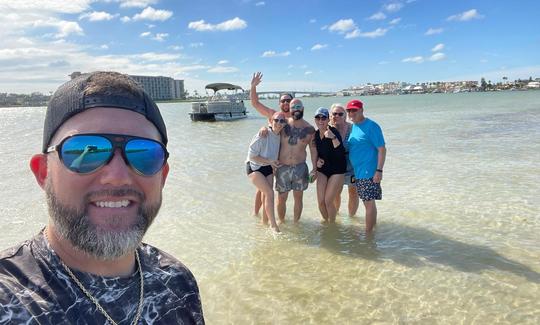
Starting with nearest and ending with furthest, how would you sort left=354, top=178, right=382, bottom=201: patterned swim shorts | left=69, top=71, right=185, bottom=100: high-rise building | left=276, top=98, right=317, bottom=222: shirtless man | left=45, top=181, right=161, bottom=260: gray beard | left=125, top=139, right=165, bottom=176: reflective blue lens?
left=45, top=181, right=161, bottom=260: gray beard, left=125, top=139, right=165, bottom=176: reflective blue lens, left=354, top=178, right=382, bottom=201: patterned swim shorts, left=276, top=98, right=317, bottom=222: shirtless man, left=69, top=71, right=185, bottom=100: high-rise building

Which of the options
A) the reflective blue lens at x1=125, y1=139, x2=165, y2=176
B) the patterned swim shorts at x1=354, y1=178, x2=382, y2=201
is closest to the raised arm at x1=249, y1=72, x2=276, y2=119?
the patterned swim shorts at x1=354, y1=178, x2=382, y2=201

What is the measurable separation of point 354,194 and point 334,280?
2.60m

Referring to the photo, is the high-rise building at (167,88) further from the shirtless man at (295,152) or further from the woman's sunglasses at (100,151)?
the woman's sunglasses at (100,151)

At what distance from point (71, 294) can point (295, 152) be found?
5424mm

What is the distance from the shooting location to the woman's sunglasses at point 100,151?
146 cm

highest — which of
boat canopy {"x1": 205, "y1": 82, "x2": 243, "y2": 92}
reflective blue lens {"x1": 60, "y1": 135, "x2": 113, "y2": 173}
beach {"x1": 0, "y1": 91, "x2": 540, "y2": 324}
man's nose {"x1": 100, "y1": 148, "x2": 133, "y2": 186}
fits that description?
boat canopy {"x1": 205, "y1": 82, "x2": 243, "y2": 92}

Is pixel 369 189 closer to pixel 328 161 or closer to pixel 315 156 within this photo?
pixel 328 161

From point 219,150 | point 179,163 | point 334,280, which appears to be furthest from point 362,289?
point 219,150

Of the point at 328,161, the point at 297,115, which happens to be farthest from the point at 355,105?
the point at 328,161

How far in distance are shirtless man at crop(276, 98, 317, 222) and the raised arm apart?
473mm

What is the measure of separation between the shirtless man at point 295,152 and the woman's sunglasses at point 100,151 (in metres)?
5.00

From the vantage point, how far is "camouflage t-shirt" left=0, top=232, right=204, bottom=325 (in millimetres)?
1285

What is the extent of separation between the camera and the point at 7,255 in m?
1.35

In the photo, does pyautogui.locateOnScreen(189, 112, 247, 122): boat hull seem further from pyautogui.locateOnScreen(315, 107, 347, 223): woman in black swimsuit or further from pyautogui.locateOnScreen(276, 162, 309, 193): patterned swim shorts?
pyautogui.locateOnScreen(315, 107, 347, 223): woman in black swimsuit
